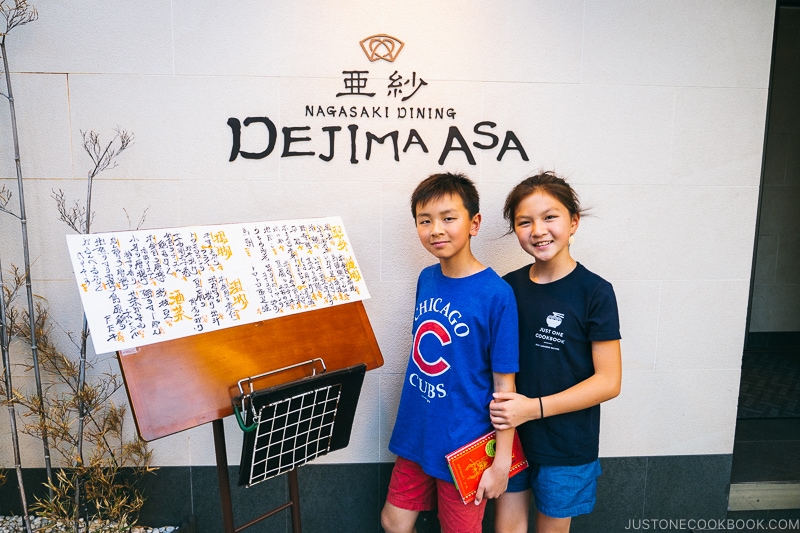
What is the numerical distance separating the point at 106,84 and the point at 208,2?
543mm

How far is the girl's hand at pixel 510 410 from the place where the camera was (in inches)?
58.6

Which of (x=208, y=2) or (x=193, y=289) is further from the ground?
(x=208, y=2)

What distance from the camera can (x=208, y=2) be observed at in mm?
1891

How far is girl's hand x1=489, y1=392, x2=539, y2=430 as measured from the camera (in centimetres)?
149

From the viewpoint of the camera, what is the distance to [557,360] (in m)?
1.56

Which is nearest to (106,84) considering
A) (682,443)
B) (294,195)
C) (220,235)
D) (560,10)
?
(294,195)

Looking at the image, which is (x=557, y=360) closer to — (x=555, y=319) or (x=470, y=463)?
(x=555, y=319)

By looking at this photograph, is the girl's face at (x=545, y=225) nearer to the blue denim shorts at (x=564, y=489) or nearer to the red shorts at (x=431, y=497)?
the blue denim shorts at (x=564, y=489)

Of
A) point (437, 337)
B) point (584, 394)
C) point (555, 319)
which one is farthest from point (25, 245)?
point (584, 394)

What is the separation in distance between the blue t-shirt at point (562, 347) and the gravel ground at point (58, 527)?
174cm

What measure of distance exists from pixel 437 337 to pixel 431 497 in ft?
2.20

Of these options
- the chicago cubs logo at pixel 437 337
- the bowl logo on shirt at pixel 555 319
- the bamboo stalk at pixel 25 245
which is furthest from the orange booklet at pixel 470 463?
the bamboo stalk at pixel 25 245

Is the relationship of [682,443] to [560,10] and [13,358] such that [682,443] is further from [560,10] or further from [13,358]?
[13,358]

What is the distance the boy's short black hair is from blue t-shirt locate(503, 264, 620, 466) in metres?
0.36
